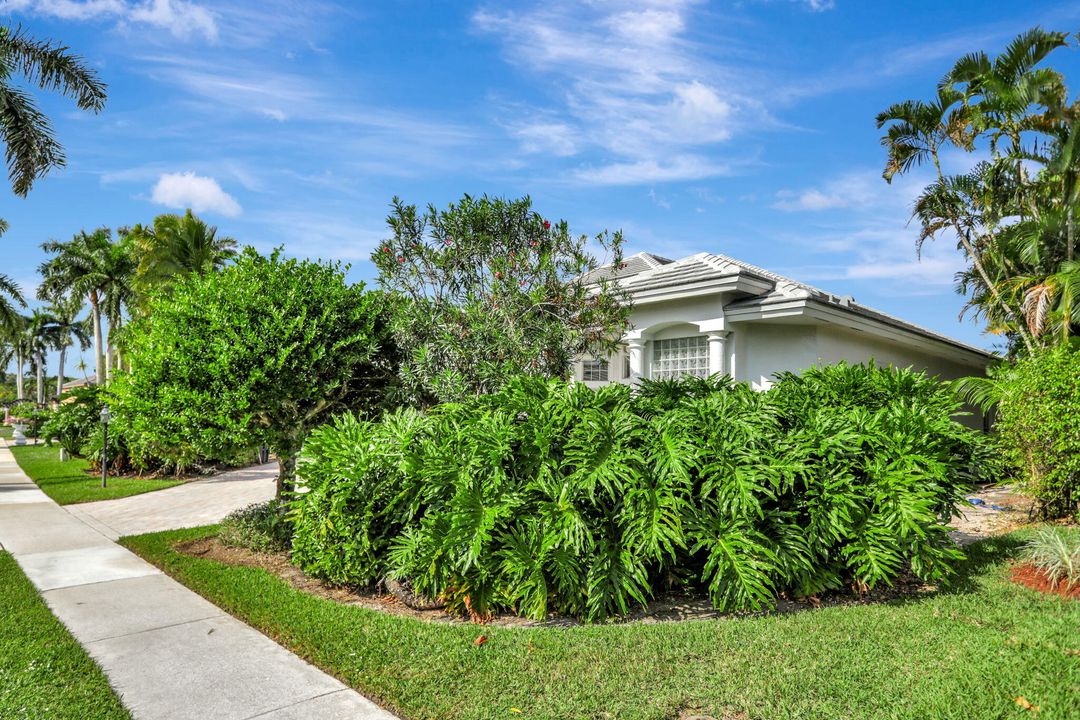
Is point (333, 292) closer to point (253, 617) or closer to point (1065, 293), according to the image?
point (253, 617)

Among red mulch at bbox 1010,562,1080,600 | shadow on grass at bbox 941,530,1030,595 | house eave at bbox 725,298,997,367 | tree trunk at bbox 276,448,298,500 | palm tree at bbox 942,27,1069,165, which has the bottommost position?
shadow on grass at bbox 941,530,1030,595

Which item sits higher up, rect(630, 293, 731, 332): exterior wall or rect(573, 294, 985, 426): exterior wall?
rect(630, 293, 731, 332): exterior wall

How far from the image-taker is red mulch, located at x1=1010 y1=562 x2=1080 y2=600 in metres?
5.34

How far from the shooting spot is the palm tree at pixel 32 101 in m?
16.4

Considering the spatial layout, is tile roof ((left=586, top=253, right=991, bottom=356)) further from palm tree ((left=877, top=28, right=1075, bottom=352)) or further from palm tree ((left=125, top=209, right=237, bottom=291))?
palm tree ((left=125, top=209, right=237, bottom=291))

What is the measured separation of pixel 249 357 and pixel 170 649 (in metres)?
3.54

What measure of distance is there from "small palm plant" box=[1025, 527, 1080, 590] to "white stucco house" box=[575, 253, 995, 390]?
18.0ft

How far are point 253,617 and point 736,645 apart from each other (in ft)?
13.3

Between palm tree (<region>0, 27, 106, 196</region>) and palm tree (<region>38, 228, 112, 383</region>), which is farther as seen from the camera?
palm tree (<region>38, 228, 112, 383</region>)

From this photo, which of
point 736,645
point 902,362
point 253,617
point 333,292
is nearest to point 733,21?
point 333,292

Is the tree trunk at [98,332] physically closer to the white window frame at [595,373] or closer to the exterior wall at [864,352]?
the white window frame at [595,373]

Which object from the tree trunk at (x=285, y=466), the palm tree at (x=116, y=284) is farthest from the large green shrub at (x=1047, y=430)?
the palm tree at (x=116, y=284)

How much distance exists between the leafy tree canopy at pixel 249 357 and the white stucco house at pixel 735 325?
433cm

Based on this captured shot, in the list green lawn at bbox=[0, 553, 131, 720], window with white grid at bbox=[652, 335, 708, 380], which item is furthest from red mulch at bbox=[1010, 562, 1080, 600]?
green lawn at bbox=[0, 553, 131, 720]
